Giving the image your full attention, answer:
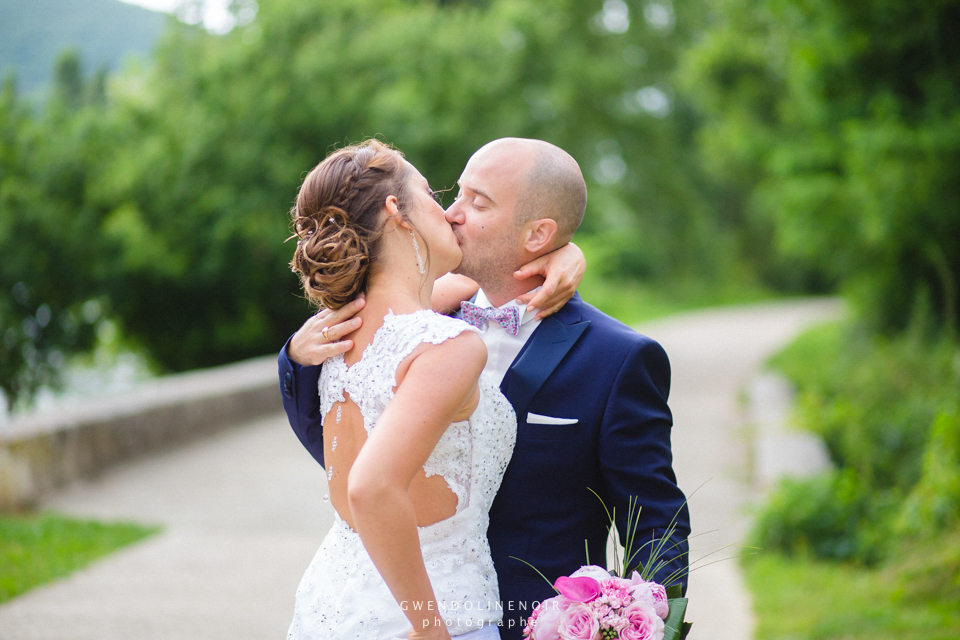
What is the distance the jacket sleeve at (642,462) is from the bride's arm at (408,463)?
469mm

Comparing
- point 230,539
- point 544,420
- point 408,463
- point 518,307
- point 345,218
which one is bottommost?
point 230,539

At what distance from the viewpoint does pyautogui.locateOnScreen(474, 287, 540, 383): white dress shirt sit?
2164mm

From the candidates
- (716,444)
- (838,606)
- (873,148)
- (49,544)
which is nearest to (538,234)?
(838,606)

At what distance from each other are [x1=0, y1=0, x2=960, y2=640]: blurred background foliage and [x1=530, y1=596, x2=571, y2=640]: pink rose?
337cm

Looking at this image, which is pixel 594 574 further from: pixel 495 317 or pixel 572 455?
pixel 495 317

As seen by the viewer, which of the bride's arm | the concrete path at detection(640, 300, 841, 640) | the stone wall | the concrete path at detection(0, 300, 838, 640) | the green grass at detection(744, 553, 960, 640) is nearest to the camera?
the bride's arm

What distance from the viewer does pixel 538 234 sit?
2170mm

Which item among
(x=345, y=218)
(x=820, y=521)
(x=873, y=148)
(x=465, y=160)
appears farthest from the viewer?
(x=465, y=160)

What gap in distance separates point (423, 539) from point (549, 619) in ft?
1.06

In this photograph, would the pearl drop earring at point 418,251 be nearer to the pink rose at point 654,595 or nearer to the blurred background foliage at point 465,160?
the pink rose at point 654,595

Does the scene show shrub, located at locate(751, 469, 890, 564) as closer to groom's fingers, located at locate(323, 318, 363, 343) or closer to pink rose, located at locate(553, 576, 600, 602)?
pink rose, located at locate(553, 576, 600, 602)

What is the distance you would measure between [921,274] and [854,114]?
236cm

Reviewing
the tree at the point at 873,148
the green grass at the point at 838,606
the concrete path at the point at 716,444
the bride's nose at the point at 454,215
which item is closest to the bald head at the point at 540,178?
the bride's nose at the point at 454,215

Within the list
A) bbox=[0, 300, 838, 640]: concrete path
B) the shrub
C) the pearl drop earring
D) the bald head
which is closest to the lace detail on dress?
the pearl drop earring
